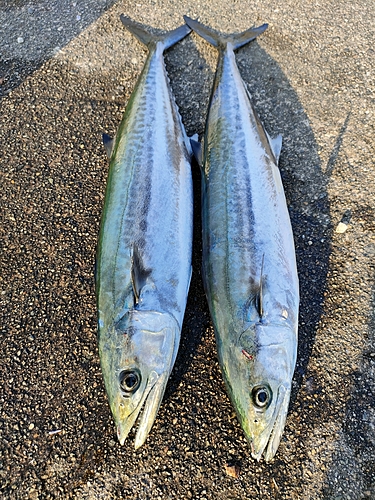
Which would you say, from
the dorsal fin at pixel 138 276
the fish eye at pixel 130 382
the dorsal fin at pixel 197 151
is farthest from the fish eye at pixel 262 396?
the dorsal fin at pixel 197 151

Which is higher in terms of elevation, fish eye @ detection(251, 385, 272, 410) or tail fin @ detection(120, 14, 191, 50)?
tail fin @ detection(120, 14, 191, 50)

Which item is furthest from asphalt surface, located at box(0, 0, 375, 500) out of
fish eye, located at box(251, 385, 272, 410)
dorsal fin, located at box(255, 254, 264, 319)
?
dorsal fin, located at box(255, 254, 264, 319)

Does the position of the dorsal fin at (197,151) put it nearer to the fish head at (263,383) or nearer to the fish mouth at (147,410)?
the fish head at (263,383)

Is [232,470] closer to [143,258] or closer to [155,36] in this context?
[143,258]

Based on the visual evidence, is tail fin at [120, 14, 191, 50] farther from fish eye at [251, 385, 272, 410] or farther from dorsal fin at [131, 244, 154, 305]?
fish eye at [251, 385, 272, 410]

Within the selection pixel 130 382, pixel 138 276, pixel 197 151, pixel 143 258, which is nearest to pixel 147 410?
pixel 130 382

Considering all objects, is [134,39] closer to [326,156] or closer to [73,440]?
[326,156]
